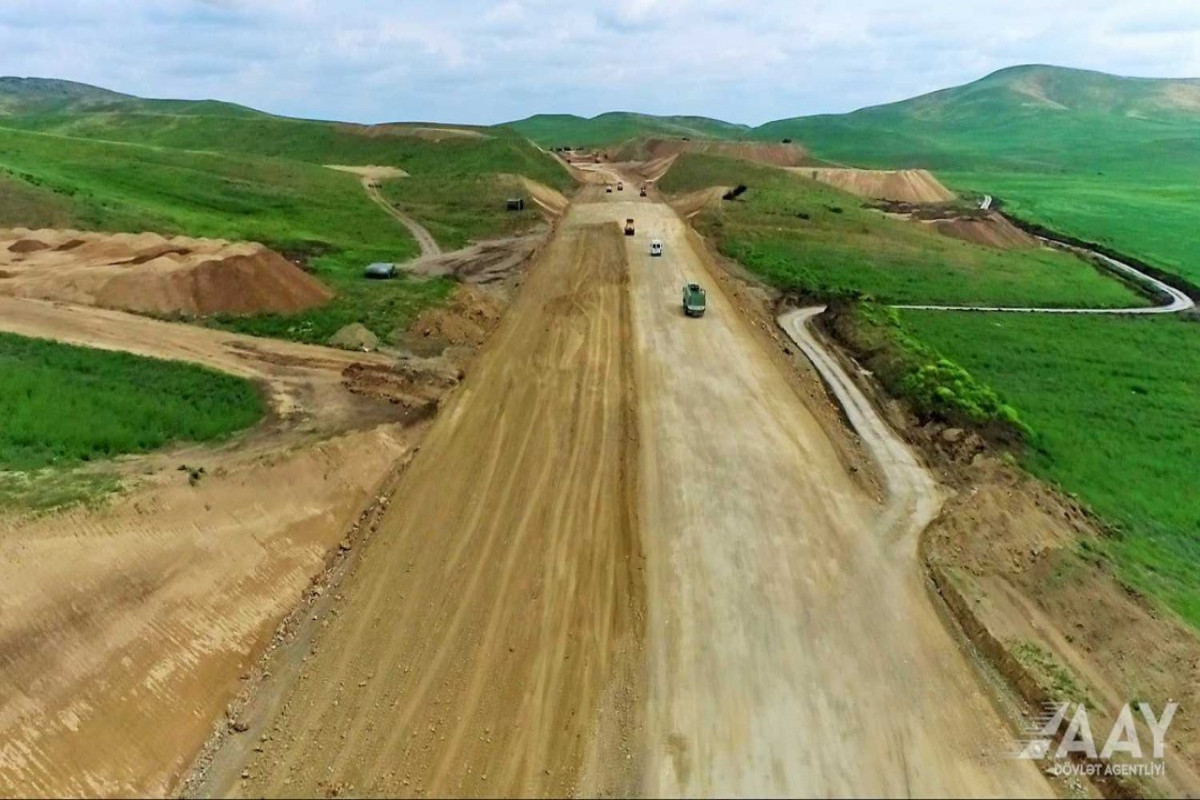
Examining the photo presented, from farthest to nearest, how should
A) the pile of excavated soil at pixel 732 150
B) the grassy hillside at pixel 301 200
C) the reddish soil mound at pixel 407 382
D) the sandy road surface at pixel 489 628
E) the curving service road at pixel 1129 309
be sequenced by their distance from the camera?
1. the pile of excavated soil at pixel 732 150
2. the curving service road at pixel 1129 309
3. the grassy hillside at pixel 301 200
4. the reddish soil mound at pixel 407 382
5. the sandy road surface at pixel 489 628

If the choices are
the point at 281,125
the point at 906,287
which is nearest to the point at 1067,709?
the point at 906,287

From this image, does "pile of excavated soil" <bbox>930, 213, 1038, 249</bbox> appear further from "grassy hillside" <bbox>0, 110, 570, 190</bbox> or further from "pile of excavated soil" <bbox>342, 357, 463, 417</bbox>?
"pile of excavated soil" <bbox>342, 357, 463, 417</bbox>

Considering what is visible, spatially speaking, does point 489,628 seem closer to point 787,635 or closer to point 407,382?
point 787,635

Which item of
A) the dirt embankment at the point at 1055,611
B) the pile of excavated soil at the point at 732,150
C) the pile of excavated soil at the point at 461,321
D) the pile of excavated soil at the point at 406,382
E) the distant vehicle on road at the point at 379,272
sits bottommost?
the dirt embankment at the point at 1055,611

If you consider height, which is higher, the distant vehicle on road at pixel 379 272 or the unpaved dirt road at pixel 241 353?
the distant vehicle on road at pixel 379 272

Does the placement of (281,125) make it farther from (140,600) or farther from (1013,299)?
(140,600)

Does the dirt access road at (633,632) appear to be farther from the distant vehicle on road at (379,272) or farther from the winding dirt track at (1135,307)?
the winding dirt track at (1135,307)

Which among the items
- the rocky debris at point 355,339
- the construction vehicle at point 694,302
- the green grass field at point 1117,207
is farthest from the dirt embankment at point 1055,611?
the green grass field at point 1117,207
